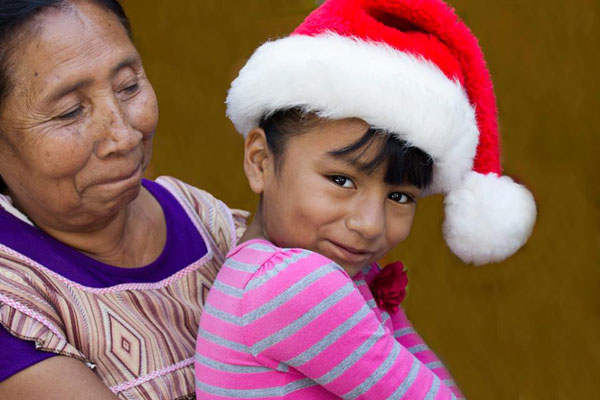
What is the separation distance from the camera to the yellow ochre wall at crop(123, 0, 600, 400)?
2408mm

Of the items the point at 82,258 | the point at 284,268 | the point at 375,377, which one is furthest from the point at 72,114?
the point at 375,377

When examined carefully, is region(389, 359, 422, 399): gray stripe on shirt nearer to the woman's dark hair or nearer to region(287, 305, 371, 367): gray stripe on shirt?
region(287, 305, 371, 367): gray stripe on shirt

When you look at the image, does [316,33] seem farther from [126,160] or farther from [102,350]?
[102,350]

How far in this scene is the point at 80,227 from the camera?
1.47m

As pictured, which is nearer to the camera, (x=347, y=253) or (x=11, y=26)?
(x=11, y=26)

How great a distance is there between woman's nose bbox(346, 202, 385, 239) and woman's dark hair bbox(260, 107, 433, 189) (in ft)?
0.20

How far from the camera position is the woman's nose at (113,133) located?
135 cm

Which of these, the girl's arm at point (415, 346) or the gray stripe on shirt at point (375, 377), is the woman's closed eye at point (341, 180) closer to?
the gray stripe on shirt at point (375, 377)

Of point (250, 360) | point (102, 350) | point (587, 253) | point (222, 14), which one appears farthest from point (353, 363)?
point (222, 14)

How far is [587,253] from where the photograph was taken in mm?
2457

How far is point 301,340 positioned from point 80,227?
1.78ft

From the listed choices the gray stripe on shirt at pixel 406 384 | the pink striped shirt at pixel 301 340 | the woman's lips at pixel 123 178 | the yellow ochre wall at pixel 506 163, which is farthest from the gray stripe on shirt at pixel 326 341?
the yellow ochre wall at pixel 506 163

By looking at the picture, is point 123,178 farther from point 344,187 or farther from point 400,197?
point 400,197

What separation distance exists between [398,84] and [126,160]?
0.55m
